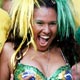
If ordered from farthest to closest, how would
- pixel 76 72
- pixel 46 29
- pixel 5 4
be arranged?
1. pixel 5 4
2. pixel 76 72
3. pixel 46 29

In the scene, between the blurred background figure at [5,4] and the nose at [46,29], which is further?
the blurred background figure at [5,4]

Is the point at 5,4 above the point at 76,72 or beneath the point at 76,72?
above

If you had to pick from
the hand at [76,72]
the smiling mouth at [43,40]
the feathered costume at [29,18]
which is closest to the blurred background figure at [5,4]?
the feathered costume at [29,18]

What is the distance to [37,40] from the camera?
259 cm

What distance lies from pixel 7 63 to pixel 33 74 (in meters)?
0.19

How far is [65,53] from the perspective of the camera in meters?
2.69

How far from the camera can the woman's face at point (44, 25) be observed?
2.55 meters

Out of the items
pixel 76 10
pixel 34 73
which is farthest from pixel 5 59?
pixel 76 10

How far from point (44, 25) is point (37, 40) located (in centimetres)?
11

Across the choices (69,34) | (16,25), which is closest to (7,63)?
(16,25)

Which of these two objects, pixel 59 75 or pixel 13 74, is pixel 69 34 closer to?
pixel 59 75

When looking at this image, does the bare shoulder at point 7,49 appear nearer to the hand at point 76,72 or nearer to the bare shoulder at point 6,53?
the bare shoulder at point 6,53

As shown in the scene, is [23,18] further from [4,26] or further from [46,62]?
[46,62]

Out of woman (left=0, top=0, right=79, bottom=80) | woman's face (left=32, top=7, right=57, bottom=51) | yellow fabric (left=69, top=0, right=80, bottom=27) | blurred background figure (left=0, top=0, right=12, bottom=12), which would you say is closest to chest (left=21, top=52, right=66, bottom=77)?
woman (left=0, top=0, right=79, bottom=80)
